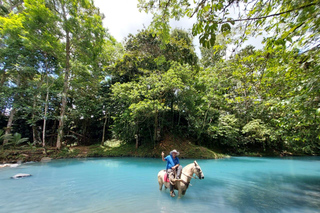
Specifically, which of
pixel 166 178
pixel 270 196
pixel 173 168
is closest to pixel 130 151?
pixel 166 178

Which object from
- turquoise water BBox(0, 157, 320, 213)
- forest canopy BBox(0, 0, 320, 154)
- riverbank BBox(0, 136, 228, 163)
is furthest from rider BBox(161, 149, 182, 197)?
riverbank BBox(0, 136, 228, 163)

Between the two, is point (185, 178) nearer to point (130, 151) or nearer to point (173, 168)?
point (173, 168)

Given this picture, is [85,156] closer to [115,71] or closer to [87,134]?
[87,134]

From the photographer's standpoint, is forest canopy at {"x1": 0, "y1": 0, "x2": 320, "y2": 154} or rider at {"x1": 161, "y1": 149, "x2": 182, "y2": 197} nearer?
rider at {"x1": 161, "y1": 149, "x2": 182, "y2": 197}

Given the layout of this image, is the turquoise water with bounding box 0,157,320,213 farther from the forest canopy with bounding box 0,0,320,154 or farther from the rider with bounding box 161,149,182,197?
the forest canopy with bounding box 0,0,320,154

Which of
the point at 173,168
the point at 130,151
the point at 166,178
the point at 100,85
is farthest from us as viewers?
the point at 100,85

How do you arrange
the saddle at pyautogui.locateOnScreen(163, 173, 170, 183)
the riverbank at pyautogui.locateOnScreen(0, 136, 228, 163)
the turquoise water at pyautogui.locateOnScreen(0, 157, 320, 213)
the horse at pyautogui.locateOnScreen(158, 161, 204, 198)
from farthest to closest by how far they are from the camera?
1. the riverbank at pyautogui.locateOnScreen(0, 136, 228, 163)
2. the saddle at pyautogui.locateOnScreen(163, 173, 170, 183)
3. the horse at pyautogui.locateOnScreen(158, 161, 204, 198)
4. the turquoise water at pyautogui.locateOnScreen(0, 157, 320, 213)

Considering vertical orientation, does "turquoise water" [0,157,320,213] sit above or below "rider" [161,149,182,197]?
below

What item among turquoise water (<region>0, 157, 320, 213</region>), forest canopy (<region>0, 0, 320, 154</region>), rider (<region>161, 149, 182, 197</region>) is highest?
forest canopy (<region>0, 0, 320, 154</region>)

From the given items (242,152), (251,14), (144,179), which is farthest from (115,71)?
(242,152)

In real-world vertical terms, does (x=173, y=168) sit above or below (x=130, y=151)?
above

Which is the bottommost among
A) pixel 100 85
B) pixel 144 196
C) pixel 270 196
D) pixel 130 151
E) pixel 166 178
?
pixel 144 196

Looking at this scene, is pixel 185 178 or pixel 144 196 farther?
pixel 144 196

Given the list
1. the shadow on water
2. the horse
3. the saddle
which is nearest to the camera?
the shadow on water
